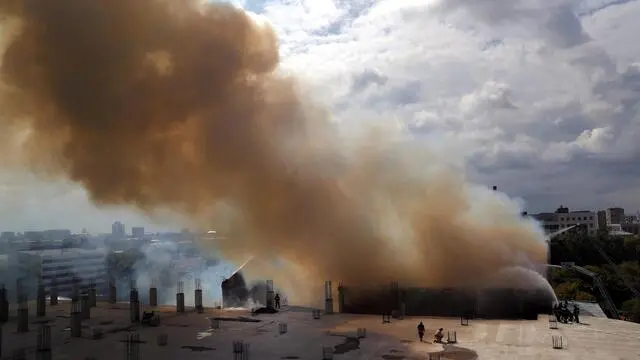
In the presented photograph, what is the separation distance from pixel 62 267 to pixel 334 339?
220 ft

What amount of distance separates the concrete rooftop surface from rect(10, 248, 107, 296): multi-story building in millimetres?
40228

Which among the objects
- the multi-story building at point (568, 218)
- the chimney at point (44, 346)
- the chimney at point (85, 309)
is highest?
the multi-story building at point (568, 218)

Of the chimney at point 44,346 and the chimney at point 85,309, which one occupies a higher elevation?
the chimney at point 85,309

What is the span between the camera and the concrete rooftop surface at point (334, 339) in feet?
77.7

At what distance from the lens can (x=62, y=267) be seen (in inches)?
3231

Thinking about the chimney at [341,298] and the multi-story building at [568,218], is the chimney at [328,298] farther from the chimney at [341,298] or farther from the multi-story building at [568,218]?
the multi-story building at [568,218]

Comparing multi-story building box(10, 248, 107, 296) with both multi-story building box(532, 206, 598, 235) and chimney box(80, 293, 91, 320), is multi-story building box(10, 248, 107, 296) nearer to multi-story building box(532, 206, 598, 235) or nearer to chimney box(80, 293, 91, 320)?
chimney box(80, 293, 91, 320)

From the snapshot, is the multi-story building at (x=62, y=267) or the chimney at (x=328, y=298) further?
the multi-story building at (x=62, y=267)

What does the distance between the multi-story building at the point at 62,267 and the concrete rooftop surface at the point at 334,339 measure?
4023cm

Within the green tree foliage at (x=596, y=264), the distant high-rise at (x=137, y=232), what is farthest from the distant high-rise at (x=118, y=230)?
the green tree foliage at (x=596, y=264)

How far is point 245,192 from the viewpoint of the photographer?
41.3 metres

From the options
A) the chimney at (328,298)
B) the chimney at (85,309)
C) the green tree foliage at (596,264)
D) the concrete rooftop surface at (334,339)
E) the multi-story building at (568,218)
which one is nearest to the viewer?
the concrete rooftop surface at (334,339)

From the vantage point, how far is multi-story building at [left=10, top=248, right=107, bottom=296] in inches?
2817

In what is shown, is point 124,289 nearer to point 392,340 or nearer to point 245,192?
point 245,192
